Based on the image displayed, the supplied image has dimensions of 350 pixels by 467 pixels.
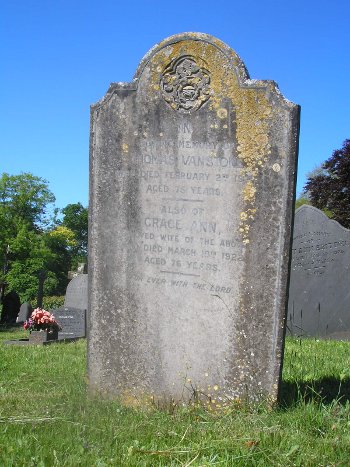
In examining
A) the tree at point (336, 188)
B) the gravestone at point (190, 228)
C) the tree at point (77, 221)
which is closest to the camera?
the gravestone at point (190, 228)

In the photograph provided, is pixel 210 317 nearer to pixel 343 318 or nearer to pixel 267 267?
pixel 267 267

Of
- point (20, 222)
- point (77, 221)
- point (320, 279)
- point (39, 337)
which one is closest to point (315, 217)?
point (320, 279)

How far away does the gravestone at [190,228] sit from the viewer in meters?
4.36

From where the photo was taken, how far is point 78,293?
16.1m

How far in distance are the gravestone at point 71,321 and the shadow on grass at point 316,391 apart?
8803mm

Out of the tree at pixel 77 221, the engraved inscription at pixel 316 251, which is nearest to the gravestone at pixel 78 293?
the engraved inscription at pixel 316 251

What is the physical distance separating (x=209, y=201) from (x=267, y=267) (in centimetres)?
68

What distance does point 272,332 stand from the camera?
4.34 m

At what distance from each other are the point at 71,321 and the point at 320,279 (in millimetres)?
6101

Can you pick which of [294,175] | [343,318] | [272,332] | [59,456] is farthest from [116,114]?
[343,318]

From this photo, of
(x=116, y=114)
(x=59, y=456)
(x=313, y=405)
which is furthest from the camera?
(x=116, y=114)

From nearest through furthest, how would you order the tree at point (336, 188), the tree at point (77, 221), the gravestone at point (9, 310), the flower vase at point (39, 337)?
the flower vase at point (39, 337) → the gravestone at point (9, 310) → the tree at point (336, 188) → the tree at point (77, 221)

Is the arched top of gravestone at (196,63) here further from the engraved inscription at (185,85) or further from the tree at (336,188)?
the tree at (336,188)

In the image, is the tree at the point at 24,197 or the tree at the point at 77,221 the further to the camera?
the tree at the point at 77,221
